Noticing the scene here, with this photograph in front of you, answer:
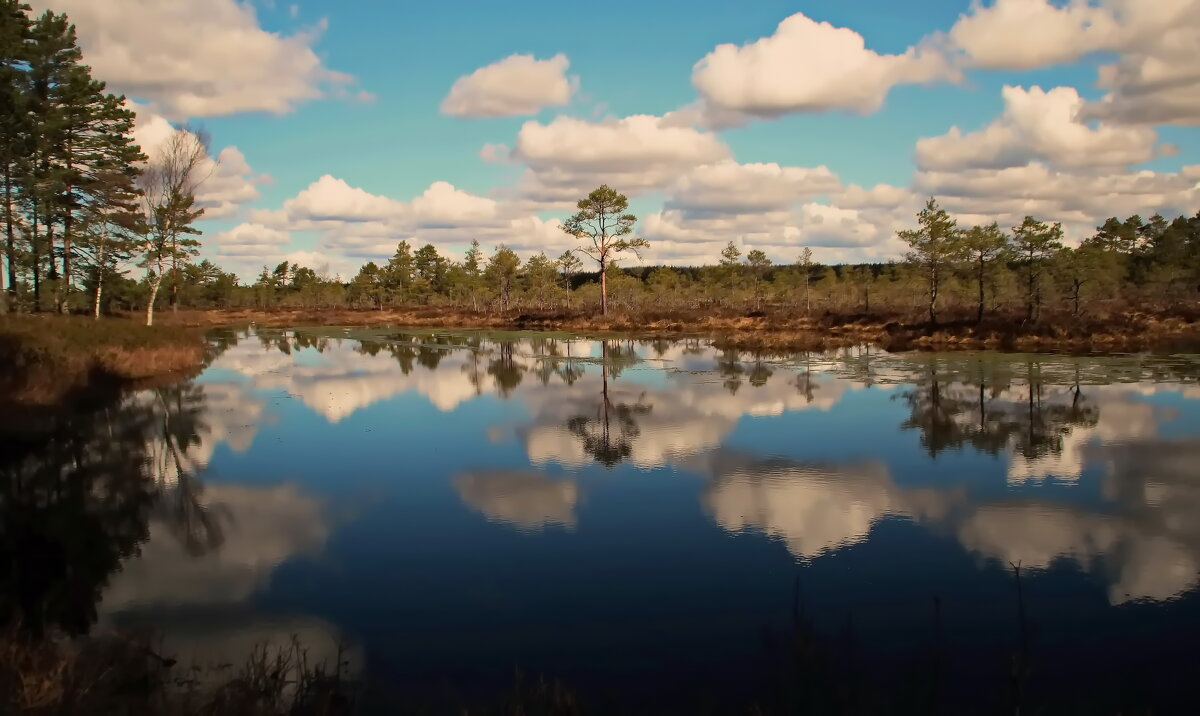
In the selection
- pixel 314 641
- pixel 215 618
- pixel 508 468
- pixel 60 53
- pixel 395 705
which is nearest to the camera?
pixel 395 705

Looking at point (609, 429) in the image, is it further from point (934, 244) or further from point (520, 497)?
point (934, 244)

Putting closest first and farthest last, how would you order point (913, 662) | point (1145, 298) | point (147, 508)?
point (913, 662) < point (147, 508) < point (1145, 298)

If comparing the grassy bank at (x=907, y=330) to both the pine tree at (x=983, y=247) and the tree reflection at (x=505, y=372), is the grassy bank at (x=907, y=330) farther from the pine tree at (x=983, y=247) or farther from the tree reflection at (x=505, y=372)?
the tree reflection at (x=505, y=372)

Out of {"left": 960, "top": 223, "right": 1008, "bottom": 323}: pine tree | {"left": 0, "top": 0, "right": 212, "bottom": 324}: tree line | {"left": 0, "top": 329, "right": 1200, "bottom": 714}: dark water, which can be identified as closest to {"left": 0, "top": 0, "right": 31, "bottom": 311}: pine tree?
{"left": 0, "top": 0, "right": 212, "bottom": 324}: tree line

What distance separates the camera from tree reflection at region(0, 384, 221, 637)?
314 inches

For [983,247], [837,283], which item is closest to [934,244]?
[983,247]

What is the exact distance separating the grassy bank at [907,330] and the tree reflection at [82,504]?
30.2 metres

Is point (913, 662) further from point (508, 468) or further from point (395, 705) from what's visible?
point (508, 468)

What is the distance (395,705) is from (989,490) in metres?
9.99

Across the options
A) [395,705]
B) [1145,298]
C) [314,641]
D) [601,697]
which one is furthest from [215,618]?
[1145,298]

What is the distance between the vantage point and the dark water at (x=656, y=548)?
253 inches

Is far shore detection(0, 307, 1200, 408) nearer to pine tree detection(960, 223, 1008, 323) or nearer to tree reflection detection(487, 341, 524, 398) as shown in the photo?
pine tree detection(960, 223, 1008, 323)

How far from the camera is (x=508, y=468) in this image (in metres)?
13.7

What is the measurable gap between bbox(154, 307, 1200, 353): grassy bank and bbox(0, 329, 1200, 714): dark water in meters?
19.2
